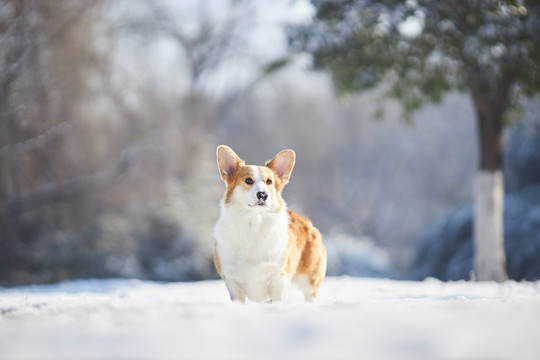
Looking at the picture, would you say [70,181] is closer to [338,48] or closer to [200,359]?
[338,48]

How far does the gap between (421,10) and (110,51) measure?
8.07 meters

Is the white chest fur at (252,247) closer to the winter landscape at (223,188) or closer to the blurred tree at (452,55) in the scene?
the winter landscape at (223,188)

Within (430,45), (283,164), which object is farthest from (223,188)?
(283,164)

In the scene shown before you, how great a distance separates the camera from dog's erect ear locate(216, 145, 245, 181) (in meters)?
3.82

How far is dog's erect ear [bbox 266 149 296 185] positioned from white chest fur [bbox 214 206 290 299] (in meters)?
0.41

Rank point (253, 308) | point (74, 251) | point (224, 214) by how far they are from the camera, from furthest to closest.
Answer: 1. point (74, 251)
2. point (224, 214)
3. point (253, 308)

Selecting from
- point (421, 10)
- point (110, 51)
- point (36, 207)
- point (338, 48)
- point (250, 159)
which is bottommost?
point (250, 159)

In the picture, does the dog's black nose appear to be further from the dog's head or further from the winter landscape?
the winter landscape

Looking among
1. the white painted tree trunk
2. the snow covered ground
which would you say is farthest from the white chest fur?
the white painted tree trunk

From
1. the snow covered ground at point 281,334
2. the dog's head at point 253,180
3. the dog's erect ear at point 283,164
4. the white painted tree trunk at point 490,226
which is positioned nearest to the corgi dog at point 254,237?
the dog's head at point 253,180

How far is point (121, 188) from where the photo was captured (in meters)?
11.3

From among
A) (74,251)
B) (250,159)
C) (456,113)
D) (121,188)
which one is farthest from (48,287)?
(456,113)

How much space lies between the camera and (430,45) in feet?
24.6

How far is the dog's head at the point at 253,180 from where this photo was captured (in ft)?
11.6
